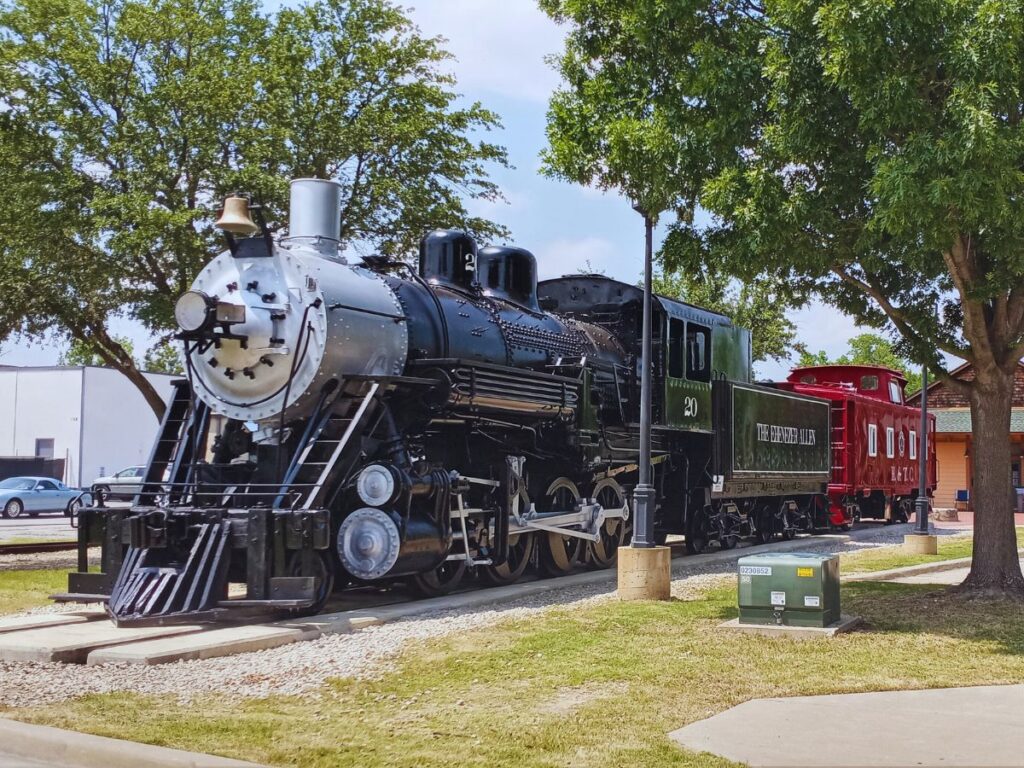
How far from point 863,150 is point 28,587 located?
10125mm

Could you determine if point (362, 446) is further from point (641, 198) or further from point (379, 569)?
point (641, 198)

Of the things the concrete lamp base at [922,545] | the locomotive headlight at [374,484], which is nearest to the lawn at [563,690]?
the locomotive headlight at [374,484]

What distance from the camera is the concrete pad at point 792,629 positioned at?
878 cm

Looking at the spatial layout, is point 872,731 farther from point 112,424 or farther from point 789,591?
point 112,424

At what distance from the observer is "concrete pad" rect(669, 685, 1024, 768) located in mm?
5332

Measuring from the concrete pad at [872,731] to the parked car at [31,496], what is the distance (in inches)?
1135

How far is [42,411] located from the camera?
45.6 metres

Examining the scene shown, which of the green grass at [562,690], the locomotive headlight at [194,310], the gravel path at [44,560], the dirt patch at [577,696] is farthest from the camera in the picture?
the gravel path at [44,560]

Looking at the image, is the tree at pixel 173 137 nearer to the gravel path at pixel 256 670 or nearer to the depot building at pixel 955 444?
the gravel path at pixel 256 670

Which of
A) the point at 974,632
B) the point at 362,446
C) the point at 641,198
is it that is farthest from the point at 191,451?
the point at 974,632

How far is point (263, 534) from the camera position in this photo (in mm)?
9422

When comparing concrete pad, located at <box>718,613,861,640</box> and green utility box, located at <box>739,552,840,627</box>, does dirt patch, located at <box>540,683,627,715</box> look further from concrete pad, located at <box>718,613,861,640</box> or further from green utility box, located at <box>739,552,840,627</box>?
green utility box, located at <box>739,552,840,627</box>

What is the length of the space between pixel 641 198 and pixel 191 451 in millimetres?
5080

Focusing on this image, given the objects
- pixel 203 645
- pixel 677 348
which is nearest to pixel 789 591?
pixel 203 645
